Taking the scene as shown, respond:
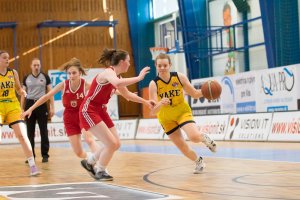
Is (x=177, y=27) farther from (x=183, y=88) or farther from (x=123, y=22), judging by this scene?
(x=183, y=88)

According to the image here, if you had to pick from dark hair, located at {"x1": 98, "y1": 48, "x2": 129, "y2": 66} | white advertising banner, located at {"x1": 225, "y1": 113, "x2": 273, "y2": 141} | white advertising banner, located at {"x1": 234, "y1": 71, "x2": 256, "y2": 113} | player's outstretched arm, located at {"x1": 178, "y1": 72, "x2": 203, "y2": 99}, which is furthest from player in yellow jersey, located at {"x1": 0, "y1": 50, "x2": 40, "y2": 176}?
white advertising banner, located at {"x1": 234, "y1": 71, "x2": 256, "y2": 113}

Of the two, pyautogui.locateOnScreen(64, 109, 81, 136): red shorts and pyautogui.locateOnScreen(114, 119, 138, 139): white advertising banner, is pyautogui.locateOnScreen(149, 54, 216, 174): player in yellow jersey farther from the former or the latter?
pyautogui.locateOnScreen(114, 119, 138, 139): white advertising banner

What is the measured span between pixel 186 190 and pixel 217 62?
20.4 meters

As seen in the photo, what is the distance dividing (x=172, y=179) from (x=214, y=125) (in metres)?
11.8

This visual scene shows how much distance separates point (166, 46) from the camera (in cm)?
3073

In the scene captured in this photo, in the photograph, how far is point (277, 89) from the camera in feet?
65.5

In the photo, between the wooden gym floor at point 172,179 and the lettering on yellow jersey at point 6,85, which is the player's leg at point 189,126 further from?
the lettering on yellow jersey at point 6,85

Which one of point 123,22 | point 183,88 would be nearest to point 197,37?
point 123,22

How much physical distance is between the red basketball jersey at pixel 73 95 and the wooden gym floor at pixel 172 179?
42.9 inches

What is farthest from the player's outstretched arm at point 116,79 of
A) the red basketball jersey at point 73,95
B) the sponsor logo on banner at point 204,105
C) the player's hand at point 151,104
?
the sponsor logo on banner at point 204,105

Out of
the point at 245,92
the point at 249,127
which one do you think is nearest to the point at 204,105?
the point at 245,92

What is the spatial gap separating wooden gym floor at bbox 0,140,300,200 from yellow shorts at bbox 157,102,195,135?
70 centimetres

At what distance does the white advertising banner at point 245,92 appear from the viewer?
21406 millimetres

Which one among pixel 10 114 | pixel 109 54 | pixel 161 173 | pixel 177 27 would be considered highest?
pixel 177 27
